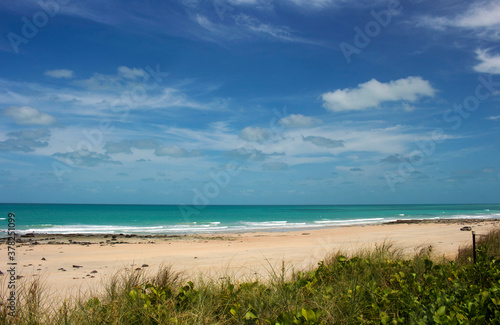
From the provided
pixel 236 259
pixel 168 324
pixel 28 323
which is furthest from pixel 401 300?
pixel 236 259

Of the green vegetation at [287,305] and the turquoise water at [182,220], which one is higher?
the green vegetation at [287,305]

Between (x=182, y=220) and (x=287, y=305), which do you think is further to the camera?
(x=182, y=220)

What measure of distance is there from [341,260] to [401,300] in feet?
6.65

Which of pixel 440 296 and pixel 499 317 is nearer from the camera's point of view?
pixel 499 317

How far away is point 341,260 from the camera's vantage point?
19.6ft

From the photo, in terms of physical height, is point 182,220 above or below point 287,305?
below

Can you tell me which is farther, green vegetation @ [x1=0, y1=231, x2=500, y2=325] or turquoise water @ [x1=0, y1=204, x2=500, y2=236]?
turquoise water @ [x1=0, y1=204, x2=500, y2=236]

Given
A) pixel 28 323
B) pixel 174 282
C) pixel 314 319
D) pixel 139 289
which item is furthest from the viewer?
pixel 174 282

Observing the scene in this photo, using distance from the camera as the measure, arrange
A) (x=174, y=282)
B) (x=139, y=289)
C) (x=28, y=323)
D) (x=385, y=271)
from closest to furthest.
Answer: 1. (x=28, y=323)
2. (x=139, y=289)
3. (x=174, y=282)
4. (x=385, y=271)

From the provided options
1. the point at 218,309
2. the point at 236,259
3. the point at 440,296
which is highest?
the point at 440,296

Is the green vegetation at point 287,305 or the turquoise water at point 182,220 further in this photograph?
the turquoise water at point 182,220

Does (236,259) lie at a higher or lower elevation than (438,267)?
lower

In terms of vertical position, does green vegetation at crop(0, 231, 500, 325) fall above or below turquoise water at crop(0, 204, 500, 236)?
above

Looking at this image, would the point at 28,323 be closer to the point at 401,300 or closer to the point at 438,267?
the point at 401,300
